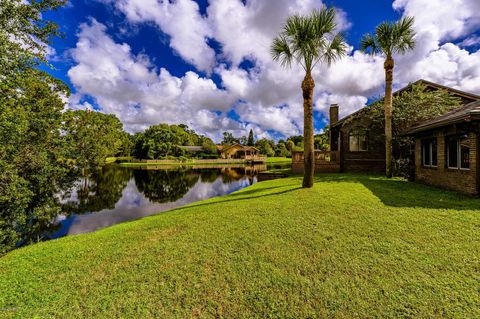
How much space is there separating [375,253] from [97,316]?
16.3 ft

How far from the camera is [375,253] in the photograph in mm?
4230

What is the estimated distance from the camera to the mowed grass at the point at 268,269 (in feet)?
10.9

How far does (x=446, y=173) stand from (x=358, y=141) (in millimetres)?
8037

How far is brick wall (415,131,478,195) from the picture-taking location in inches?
288

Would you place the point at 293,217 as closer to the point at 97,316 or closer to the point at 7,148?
the point at 97,316

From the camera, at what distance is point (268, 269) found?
4039 mm

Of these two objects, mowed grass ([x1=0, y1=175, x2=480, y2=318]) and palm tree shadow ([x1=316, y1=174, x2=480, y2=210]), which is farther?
palm tree shadow ([x1=316, y1=174, x2=480, y2=210])

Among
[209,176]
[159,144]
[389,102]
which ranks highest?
[159,144]

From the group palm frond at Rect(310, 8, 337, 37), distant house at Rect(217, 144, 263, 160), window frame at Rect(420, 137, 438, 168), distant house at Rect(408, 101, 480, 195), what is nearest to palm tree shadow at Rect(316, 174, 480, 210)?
distant house at Rect(408, 101, 480, 195)

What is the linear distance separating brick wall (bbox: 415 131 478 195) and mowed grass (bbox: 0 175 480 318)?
218 centimetres

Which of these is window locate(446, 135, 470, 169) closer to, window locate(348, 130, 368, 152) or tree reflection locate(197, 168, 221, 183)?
window locate(348, 130, 368, 152)

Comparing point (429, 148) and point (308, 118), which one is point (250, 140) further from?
point (308, 118)

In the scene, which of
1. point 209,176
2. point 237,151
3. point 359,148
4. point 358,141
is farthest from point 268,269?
point 237,151

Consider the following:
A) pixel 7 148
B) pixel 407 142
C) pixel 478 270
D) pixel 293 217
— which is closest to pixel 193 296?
pixel 293 217
